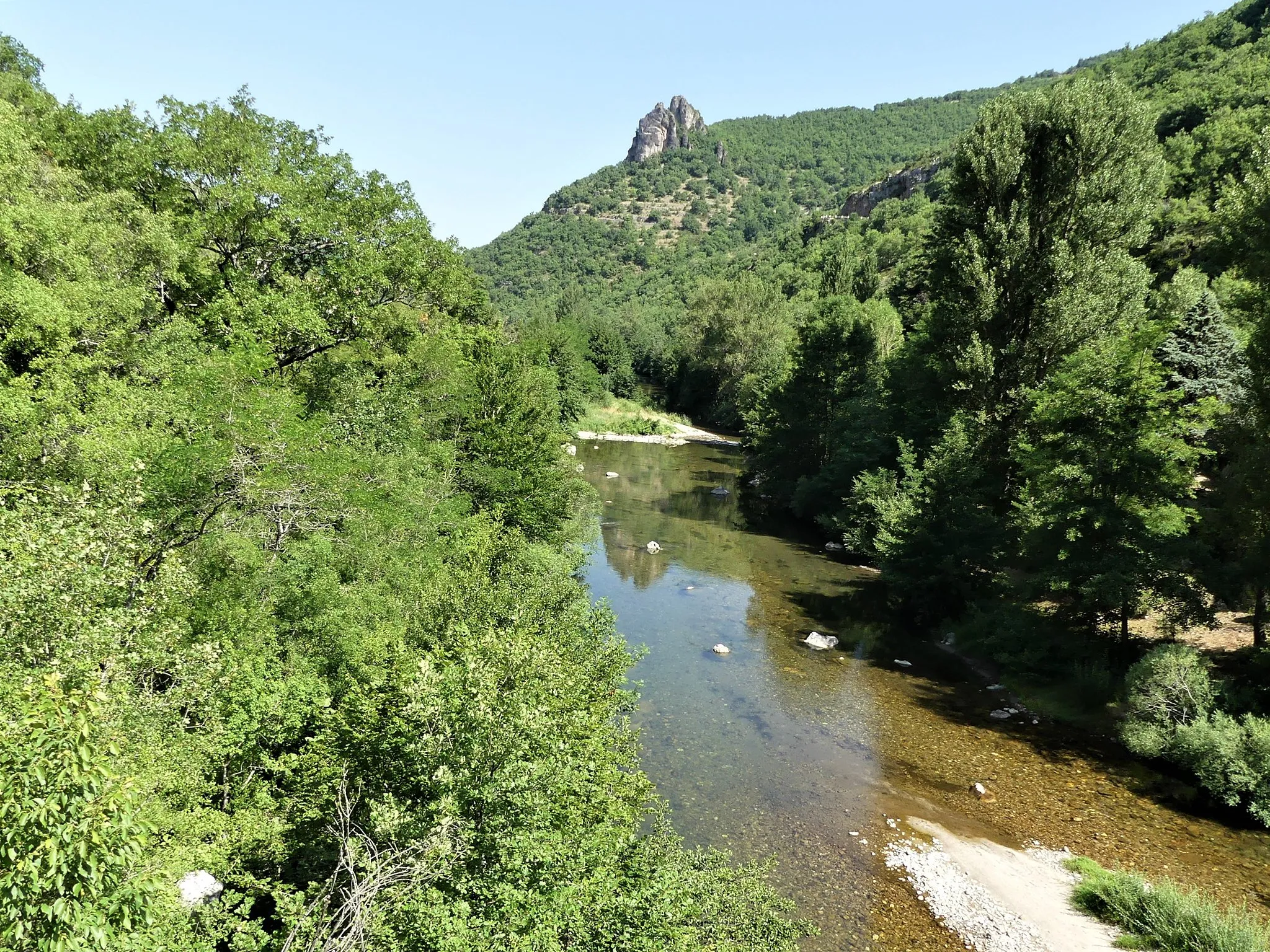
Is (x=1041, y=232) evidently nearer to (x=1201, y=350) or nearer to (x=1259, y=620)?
(x=1201, y=350)

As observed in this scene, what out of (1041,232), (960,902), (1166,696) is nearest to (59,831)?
(960,902)

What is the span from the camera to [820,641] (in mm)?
29219

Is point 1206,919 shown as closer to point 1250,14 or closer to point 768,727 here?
point 768,727

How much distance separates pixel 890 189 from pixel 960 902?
160 m

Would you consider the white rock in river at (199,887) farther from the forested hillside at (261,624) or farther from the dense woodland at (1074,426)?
the dense woodland at (1074,426)

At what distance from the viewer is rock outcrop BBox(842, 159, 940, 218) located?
136 meters

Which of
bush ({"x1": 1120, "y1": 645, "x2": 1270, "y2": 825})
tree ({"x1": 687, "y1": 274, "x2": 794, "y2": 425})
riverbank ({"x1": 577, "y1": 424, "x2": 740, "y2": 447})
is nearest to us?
bush ({"x1": 1120, "y1": 645, "x2": 1270, "y2": 825})

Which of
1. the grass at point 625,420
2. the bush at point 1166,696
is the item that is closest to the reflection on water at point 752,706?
the bush at point 1166,696

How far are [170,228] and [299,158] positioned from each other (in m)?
7.08

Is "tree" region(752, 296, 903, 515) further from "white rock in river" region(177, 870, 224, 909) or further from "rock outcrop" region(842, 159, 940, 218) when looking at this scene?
"rock outcrop" region(842, 159, 940, 218)

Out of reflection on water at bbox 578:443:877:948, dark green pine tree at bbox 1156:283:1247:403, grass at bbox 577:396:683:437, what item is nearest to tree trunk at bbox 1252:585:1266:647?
reflection on water at bbox 578:443:877:948

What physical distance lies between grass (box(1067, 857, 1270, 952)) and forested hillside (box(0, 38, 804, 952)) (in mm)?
8186

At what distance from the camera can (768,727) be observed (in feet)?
74.0

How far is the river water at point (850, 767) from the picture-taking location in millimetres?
15547
